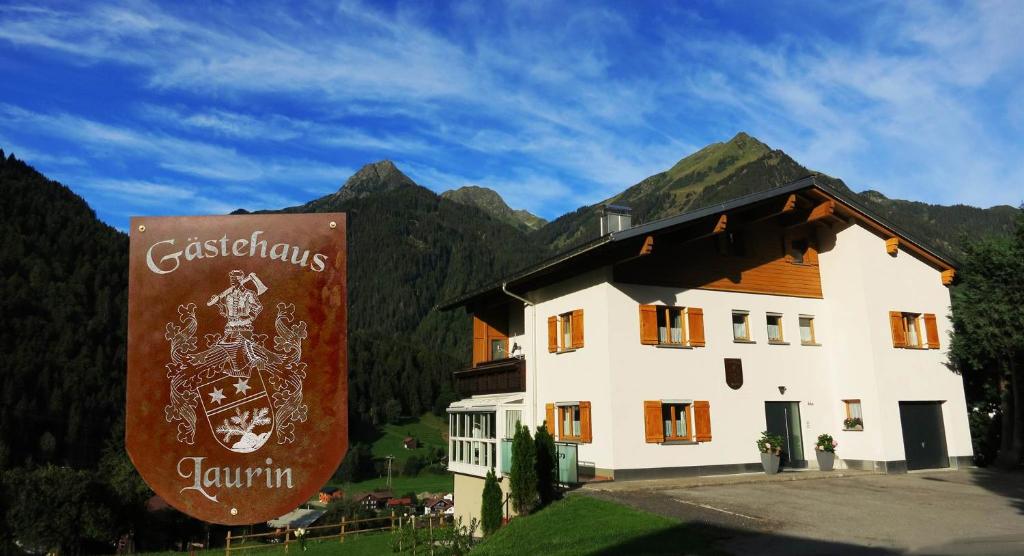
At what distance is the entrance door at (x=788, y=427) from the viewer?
20.9m

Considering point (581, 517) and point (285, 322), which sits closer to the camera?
point (285, 322)

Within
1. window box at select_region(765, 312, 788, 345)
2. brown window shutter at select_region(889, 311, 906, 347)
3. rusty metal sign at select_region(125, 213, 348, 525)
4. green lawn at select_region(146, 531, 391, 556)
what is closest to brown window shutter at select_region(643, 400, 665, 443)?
window box at select_region(765, 312, 788, 345)

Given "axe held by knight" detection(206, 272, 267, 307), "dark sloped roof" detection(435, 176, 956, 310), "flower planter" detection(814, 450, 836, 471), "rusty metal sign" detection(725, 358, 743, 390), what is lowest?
"flower planter" detection(814, 450, 836, 471)

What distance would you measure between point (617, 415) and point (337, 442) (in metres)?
16.0

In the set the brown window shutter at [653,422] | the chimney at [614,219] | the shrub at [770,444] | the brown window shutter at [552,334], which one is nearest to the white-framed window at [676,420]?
the brown window shutter at [653,422]

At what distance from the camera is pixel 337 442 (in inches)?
119

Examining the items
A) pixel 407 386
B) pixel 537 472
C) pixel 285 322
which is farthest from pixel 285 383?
pixel 407 386

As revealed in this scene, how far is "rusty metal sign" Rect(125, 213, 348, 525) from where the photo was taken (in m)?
2.99

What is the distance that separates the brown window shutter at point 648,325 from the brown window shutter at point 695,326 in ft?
4.15

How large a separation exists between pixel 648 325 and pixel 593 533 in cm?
790

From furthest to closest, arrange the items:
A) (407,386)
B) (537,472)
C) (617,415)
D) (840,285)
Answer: (407,386) < (840,285) < (617,415) < (537,472)

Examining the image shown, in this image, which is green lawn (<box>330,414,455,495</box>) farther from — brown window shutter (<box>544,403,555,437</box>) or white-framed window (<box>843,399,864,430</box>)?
white-framed window (<box>843,399,864,430</box>)

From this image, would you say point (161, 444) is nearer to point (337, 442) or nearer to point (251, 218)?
point (337, 442)

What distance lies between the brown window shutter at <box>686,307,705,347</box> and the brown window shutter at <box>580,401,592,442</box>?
11.6 ft
